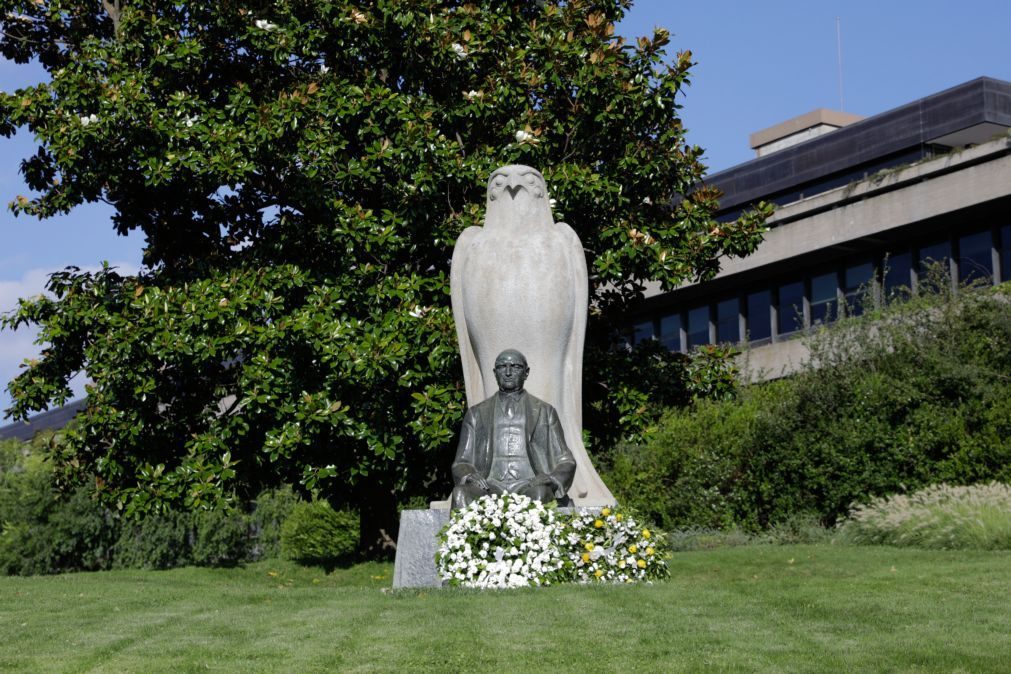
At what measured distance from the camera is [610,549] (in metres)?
12.3

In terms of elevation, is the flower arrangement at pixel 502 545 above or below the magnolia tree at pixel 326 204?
below

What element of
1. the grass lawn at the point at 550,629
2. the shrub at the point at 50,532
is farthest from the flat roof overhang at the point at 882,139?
the grass lawn at the point at 550,629

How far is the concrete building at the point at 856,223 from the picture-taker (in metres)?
32.9

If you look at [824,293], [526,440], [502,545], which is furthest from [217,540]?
[824,293]

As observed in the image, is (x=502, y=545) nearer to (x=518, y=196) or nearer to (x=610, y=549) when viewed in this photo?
(x=610, y=549)

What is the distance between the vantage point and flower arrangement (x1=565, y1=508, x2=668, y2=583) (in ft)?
39.3

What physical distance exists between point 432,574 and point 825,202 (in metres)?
27.2

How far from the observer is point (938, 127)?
130 ft

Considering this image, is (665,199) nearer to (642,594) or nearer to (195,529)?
(642,594)

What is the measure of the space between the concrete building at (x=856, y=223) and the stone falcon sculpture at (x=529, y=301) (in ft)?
48.9

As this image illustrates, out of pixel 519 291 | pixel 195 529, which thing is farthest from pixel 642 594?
pixel 195 529

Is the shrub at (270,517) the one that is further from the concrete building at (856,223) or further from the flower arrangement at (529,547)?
the flower arrangement at (529,547)

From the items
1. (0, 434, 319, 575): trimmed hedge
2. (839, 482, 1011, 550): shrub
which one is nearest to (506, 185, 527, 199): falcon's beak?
(839, 482, 1011, 550): shrub

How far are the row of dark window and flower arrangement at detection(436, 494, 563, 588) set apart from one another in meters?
Result: 17.9
